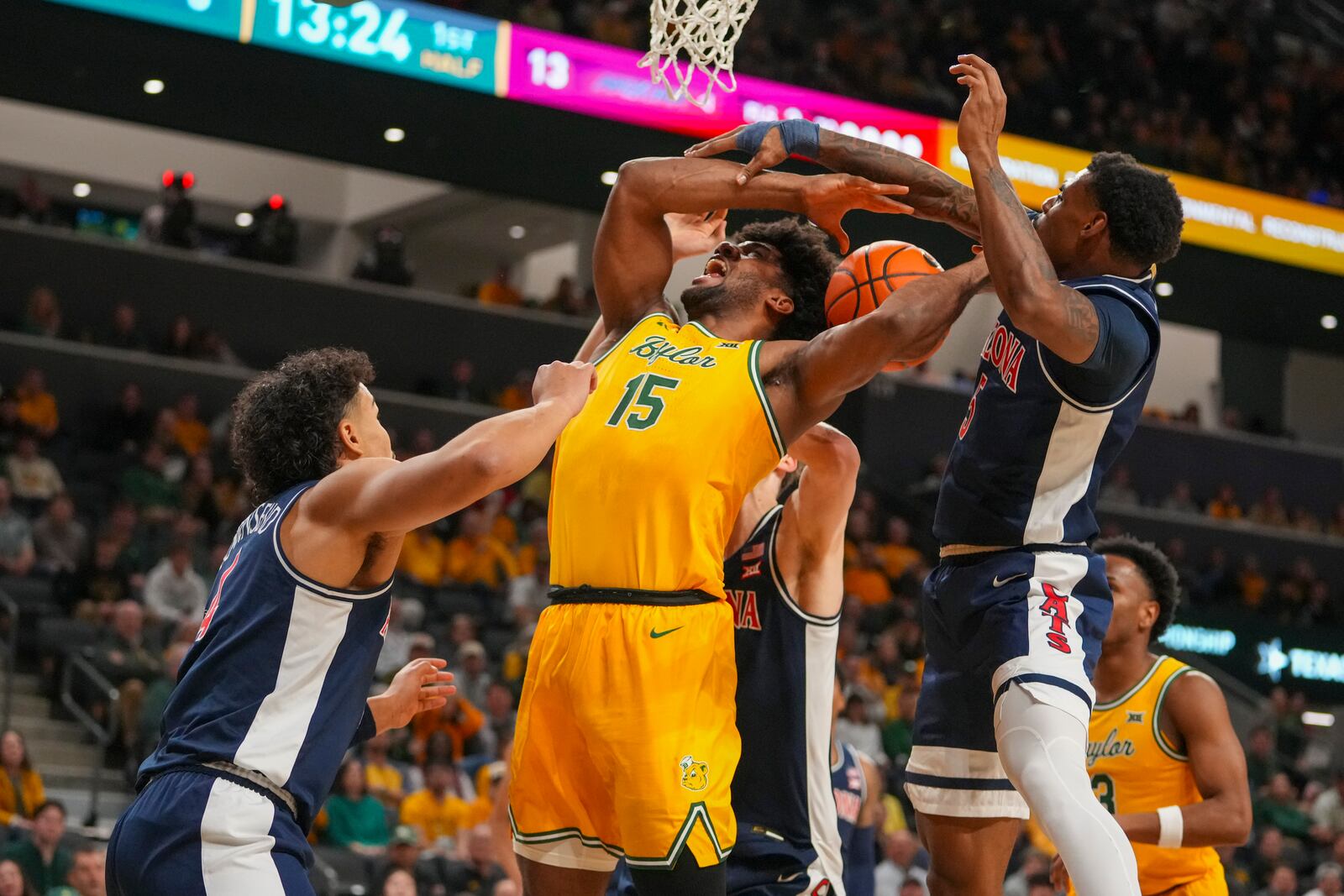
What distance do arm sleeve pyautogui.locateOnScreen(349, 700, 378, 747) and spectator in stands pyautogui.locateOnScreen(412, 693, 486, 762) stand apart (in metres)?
8.08

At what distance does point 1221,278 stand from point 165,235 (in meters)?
13.5

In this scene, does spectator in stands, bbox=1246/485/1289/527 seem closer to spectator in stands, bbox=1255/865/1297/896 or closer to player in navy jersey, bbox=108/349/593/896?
spectator in stands, bbox=1255/865/1297/896

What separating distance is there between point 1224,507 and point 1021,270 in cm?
2120

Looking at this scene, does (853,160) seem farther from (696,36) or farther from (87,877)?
(87,877)

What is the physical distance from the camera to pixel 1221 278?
19875 millimetres

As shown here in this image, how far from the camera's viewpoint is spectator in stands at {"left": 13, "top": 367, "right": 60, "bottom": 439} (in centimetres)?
1612

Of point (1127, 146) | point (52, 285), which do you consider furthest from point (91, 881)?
point (1127, 146)

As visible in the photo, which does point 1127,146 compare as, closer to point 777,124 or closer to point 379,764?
point 379,764

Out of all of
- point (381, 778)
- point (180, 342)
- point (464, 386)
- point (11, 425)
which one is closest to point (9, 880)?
point (381, 778)

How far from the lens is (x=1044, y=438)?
419 cm

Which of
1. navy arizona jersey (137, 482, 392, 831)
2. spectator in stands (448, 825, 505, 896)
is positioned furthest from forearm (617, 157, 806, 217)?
spectator in stands (448, 825, 505, 896)

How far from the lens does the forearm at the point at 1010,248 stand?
385 cm

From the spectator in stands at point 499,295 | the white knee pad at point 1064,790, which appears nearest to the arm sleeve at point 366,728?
the white knee pad at point 1064,790

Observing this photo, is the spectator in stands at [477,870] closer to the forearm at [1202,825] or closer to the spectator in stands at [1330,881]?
the forearm at [1202,825]
